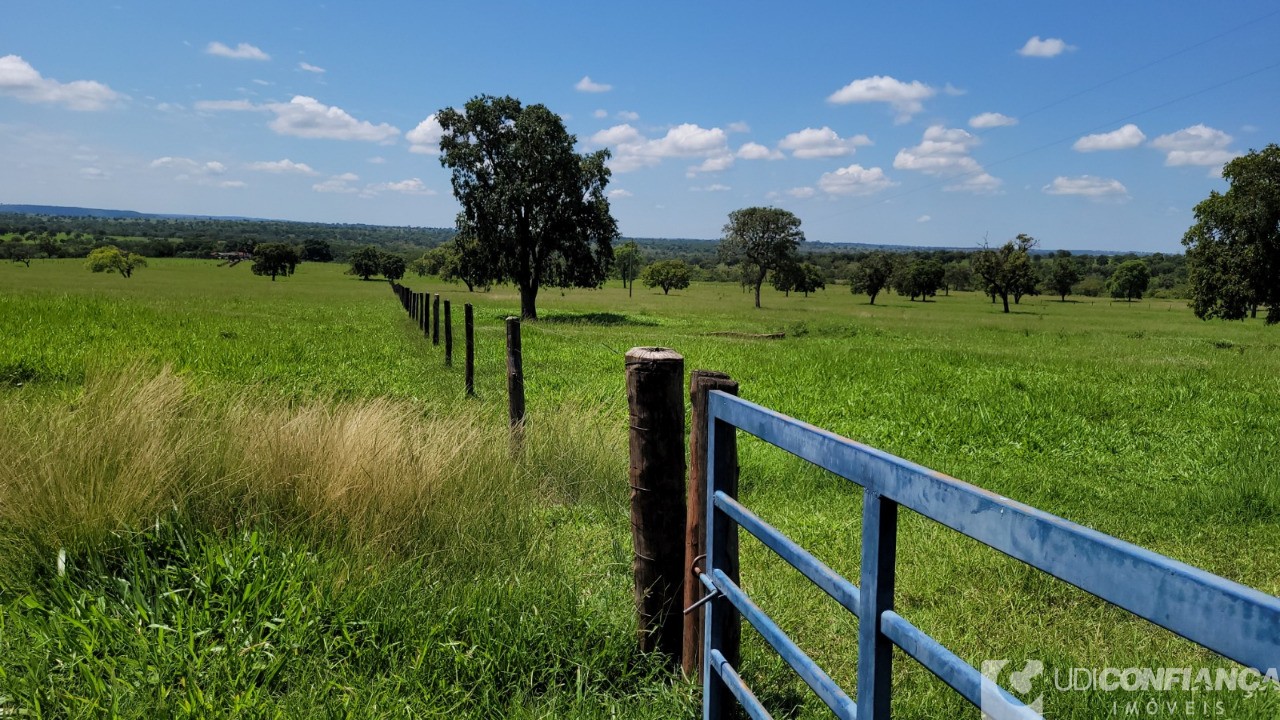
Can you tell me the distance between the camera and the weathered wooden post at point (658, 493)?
3.62 meters

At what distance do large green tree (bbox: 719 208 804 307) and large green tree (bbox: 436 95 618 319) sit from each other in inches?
1720

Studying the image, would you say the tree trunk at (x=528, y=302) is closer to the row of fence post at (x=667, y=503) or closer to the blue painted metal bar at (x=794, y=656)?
the row of fence post at (x=667, y=503)

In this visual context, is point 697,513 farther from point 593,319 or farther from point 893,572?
point 593,319

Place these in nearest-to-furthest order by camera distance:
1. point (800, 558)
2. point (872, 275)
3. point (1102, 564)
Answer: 1. point (1102, 564)
2. point (800, 558)
3. point (872, 275)

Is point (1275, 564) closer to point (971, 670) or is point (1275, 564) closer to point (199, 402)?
point (971, 670)

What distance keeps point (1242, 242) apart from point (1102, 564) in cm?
4494

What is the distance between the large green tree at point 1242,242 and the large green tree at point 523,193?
30.4m

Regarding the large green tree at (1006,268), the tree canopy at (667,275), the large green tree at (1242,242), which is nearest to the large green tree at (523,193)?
the large green tree at (1242,242)

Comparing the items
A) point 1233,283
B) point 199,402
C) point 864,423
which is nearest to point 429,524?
point 199,402

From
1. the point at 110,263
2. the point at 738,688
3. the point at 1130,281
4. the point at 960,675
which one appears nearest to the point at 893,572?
the point at 960,675

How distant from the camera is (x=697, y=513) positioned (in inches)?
136

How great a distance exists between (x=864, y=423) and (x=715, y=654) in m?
8.61

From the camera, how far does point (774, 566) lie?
529cm

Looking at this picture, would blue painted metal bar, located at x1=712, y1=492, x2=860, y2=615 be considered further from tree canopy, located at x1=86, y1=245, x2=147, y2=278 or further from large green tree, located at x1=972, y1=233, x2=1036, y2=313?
tree canopy, located at x1=86, y1=245, x2=147, y2=278
